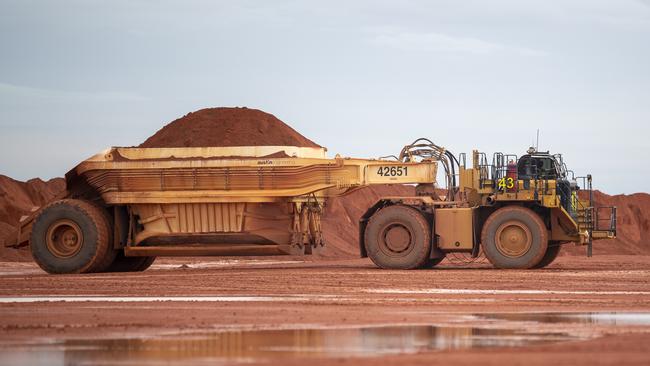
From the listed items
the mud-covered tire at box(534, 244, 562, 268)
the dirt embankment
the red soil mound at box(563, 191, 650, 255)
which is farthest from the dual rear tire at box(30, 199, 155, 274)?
the red soil mound at box(563, 191, 650, 255)

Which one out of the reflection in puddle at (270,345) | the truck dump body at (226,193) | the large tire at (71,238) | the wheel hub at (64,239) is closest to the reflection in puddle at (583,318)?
the reflection in puddle at (270,345)

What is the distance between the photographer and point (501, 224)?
27.8 metres

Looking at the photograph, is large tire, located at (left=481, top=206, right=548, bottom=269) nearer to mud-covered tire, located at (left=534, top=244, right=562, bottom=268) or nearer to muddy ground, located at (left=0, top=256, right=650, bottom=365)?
muddy ground, located at (left=0, top=256, right=650, bottom=365)

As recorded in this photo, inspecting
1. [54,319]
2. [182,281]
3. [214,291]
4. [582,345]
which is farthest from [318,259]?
[582,345]

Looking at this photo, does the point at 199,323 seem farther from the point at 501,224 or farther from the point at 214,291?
the point at 501,224

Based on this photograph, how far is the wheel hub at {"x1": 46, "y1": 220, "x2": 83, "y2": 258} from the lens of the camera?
29.3m

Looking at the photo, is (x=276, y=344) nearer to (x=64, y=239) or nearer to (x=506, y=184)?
(x=506, y=184)

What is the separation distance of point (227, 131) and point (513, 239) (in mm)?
21447

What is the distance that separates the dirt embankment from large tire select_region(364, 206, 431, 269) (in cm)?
1572

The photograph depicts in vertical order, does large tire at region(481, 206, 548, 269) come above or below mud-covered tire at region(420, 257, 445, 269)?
above

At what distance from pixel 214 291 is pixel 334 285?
283 centimetres

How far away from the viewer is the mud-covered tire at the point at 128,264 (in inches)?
1203

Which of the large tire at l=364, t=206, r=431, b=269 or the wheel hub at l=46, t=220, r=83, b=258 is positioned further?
the wheel hub at l=46, t=220, r=83, b=258

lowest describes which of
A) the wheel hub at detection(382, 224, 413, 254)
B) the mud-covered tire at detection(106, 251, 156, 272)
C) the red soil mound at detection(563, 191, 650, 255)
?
the mud-covered tire at detection(106, 251, 156, 272)
